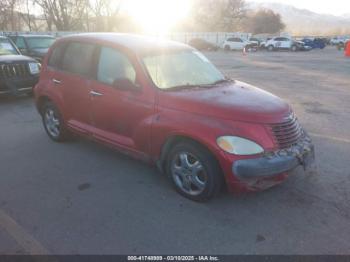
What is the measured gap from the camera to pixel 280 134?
3.38 metres

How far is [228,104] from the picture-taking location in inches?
135

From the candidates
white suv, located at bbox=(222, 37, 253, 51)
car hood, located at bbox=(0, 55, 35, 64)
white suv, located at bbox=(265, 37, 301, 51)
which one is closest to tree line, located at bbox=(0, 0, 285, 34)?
white suv, located at bbox=(222, 37, 253, 51)

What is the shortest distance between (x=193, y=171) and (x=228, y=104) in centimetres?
84

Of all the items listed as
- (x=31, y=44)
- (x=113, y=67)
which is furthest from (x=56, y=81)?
(x=31, y=44)

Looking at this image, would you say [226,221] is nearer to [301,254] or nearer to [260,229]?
[260,229]

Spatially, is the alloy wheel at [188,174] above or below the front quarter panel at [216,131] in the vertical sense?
below

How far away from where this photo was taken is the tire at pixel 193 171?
3.38 meters

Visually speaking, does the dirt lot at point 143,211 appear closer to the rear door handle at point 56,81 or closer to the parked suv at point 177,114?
the parked suv at point 177,114

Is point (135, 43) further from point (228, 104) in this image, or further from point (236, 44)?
point (236, 44)

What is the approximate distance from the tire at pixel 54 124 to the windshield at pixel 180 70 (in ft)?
6.82

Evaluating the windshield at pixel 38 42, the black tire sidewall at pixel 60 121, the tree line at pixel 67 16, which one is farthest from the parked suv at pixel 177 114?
the tree line at pixel 67 16

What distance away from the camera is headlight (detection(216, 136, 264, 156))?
3209mm

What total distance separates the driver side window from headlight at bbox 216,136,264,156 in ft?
4.75

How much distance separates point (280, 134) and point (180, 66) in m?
1.63
